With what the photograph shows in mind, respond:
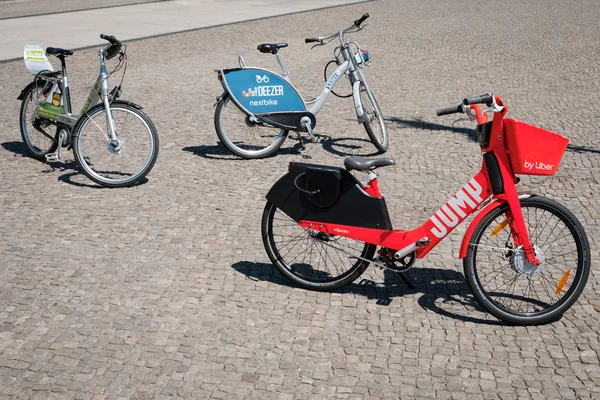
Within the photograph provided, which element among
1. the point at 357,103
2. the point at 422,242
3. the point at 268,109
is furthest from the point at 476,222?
the point at 268,109

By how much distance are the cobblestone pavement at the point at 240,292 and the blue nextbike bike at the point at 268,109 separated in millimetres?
242

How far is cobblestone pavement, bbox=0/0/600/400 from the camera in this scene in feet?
13.2

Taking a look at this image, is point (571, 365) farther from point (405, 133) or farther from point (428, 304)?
point (405, 133)

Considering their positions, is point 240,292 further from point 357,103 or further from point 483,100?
point 357,103

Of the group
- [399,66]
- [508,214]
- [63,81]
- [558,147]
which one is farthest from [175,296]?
[399,66]

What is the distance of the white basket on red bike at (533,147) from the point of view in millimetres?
4199

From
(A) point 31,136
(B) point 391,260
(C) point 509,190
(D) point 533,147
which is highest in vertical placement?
(D) point 533,147

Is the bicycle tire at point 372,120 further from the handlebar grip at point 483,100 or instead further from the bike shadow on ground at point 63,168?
the handlebar grip at point 483,100

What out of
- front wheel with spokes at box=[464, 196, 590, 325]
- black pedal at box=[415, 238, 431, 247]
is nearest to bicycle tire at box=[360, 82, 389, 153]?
front wheel with spokes at box=[464, 196, 590, 325]

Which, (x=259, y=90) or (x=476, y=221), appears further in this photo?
(x=259, y=90)

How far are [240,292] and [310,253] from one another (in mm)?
583

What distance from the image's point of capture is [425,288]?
4980 mm

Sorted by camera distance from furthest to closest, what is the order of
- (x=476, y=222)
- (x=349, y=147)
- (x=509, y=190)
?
(x=349, y=147) → (x=476, y=222) → (x=509, y=190)

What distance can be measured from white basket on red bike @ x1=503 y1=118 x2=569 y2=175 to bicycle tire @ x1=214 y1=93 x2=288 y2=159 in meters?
3.69
